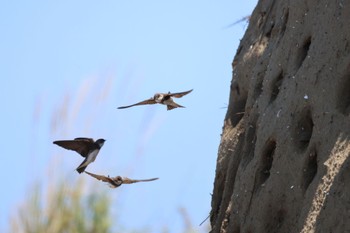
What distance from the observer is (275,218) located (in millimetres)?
3840

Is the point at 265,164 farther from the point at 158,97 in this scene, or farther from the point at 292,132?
the point at 158,97

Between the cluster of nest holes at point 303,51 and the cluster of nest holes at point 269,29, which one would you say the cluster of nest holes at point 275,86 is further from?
the cluster of nest holes at point 269,29

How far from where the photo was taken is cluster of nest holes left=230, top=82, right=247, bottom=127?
466cm

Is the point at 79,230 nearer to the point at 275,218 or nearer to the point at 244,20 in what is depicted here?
the point at 244,20

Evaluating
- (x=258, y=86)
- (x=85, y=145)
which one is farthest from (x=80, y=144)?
(x=258, y=86)

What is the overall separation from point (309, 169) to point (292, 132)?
22 cm

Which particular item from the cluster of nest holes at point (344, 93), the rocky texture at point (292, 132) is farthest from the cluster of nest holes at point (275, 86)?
the cluster of nest holes at point (344, 93)

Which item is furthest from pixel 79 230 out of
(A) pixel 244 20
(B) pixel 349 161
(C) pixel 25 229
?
(B) pixel 349 161

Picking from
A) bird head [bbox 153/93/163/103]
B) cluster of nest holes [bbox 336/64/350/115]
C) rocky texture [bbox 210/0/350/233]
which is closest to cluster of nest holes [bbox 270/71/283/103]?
rocky texture [bbox 210/0/350/233]

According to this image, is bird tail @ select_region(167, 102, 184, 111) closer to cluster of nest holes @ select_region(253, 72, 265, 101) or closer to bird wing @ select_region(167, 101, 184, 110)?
bird wing @ select_region(167, 101, 184, 110)

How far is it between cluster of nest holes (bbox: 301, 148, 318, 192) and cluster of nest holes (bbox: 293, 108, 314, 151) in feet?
0.26

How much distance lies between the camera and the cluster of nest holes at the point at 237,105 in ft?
15.3

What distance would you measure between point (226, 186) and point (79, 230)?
311 centimetres

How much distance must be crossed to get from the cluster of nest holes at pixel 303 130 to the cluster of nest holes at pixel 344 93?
0.62 feet
